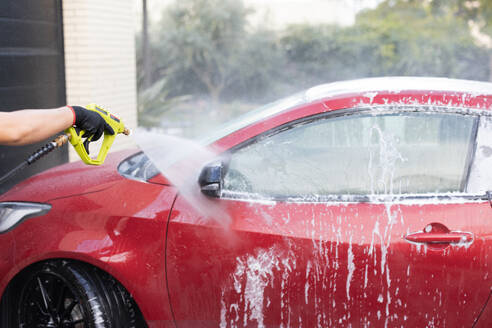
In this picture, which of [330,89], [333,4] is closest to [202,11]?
[333,4]

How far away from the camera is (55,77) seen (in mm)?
6754

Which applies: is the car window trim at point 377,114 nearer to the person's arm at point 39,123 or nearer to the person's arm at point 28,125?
the person's arm at point 39,123

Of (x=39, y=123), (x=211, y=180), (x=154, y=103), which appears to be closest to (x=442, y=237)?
(x=211, y=180)

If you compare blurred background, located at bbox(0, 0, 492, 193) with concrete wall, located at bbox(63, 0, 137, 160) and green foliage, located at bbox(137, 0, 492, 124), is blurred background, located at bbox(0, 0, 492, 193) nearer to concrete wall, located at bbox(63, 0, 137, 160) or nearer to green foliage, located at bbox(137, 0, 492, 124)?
green foliage, located at bbox(137, 0, 492, 124)

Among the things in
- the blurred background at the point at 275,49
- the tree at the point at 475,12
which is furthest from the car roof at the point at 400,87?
the tree at the point at 475,12

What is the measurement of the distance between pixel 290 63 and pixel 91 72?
11.4 metres

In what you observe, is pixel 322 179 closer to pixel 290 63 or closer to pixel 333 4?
pixel 290 63

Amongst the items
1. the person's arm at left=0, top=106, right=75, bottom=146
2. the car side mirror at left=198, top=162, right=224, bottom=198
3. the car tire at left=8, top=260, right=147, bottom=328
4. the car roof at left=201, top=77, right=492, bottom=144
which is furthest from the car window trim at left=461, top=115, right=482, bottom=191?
the person's arm at left=0, top=106, right=75, bottom=146

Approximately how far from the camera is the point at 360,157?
2.82 meters

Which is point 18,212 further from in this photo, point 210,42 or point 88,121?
point 210,42

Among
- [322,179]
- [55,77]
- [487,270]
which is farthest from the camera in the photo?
[55,77]

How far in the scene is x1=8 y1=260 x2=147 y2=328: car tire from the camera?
2891 millimetres

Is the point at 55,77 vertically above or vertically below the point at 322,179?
above

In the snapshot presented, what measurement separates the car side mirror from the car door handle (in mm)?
888
